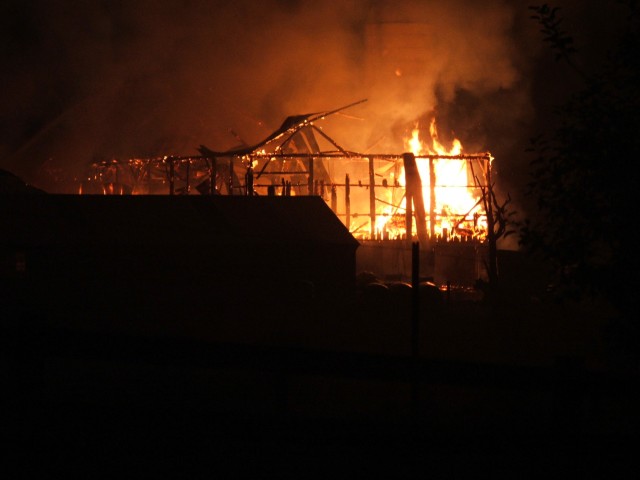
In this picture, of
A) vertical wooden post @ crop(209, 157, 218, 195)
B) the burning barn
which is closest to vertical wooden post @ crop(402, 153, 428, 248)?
the burning barn

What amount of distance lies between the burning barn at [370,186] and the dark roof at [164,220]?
5.37 metres

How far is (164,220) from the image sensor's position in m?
20.4

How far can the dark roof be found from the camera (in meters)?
19.2

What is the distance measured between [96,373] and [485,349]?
850cm

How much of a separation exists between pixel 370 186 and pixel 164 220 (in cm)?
1425

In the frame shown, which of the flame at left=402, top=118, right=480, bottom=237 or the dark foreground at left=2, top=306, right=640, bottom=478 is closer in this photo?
the dark foreground at left=2, top=306, right=640, bottom=478

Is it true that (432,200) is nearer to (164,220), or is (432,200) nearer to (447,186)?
(447,186)

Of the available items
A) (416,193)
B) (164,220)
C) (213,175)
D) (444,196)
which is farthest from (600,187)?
(444,196)

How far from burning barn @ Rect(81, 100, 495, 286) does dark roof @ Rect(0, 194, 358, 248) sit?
5.37m

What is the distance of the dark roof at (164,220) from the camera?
63.0 feet

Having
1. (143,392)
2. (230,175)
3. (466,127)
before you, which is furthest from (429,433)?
(466,127)

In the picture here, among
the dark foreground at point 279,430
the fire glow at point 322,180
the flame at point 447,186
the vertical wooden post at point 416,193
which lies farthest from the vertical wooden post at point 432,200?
the dark foreground at point 279,430

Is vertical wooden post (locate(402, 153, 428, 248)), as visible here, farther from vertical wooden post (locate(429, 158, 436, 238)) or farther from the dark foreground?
the dark foreground

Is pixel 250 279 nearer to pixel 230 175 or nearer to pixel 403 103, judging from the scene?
pixel 230 175
